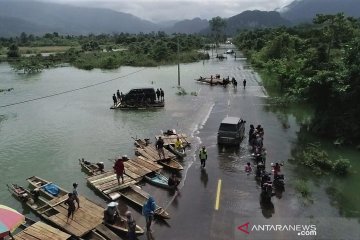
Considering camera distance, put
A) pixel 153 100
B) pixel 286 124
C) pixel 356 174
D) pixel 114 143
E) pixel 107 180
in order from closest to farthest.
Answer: pixel 107 180 → pixel 356 174 → pixel 114 143 → pixel 286 124 → pixel 153 100

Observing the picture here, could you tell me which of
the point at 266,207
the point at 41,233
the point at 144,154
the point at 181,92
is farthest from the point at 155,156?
the point at 181,92

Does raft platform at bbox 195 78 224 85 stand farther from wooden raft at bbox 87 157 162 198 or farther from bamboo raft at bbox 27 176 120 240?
bamboo raft at bbox 27 176 120 240

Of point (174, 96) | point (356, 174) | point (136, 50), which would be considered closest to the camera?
point (356, 174)

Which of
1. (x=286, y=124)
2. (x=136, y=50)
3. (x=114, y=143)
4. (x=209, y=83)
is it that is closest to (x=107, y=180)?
(x=114, y=143)

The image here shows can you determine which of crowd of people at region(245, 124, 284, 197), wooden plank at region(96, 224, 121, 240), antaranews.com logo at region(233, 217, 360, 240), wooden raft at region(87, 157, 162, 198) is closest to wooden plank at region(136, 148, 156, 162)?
wooden raft at region(87, 157, 162, 198)

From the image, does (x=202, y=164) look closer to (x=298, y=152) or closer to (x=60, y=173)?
(x=298, y=152)

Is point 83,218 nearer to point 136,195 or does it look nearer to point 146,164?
point 136,195
